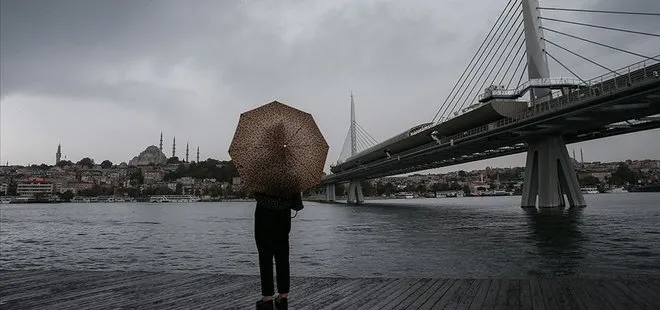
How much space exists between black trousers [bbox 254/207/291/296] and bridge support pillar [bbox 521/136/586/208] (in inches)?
2078

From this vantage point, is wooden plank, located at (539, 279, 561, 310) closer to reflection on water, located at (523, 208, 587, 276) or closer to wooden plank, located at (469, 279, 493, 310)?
wooden plank, located at (469, 279, 493, 310)

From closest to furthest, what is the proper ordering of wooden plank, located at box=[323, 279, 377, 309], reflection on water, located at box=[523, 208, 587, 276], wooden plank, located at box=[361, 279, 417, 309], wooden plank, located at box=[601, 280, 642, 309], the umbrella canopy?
the umbrella canopy < wooden plank, located at box=[601, 280, 642, 309] < wooden plank, located at box=[361, 279, 417, 309] < wooden plank, located at box=[323, 279, 377, 309] < reflection on water, located at box=[523, 208, 587, 276]

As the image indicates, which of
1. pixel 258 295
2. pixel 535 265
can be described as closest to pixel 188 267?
pixel 258 295

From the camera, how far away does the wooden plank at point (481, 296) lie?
18.5 ft

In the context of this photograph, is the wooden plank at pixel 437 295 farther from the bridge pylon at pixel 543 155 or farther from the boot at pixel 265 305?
the bridge pylon at pixel 543 155

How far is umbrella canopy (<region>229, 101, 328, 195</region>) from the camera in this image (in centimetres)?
540

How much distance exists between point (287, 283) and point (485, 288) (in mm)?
3086

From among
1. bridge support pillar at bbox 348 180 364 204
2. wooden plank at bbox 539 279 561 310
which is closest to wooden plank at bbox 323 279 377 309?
wooden plank at bbox 539 279 561 310

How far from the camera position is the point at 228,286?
24.5ft

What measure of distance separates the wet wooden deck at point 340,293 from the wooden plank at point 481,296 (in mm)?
12

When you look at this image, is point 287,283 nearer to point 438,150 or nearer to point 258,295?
point 258,295

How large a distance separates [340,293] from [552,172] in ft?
169

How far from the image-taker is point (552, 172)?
51625 mm

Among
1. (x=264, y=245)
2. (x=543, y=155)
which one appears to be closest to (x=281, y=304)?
(x=264, y=245)
